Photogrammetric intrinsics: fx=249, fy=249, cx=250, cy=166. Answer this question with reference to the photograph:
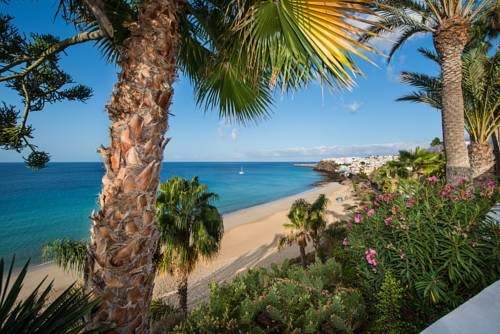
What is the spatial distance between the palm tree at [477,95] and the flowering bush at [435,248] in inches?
332

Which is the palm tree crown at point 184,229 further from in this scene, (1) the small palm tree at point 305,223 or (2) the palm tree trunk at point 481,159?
(2) the palm tree trunk at point 481,159

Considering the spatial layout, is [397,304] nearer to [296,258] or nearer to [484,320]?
[484,320]

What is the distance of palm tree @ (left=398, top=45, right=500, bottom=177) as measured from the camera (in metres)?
9.44

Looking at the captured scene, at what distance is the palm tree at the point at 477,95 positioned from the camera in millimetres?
9438

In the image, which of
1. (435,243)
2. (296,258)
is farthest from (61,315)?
(296,258)

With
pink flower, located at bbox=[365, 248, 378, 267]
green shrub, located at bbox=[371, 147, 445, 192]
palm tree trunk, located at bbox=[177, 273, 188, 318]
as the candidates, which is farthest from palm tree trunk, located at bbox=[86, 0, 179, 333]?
green shrub, located at bbox=[371, 147, 445, 192]

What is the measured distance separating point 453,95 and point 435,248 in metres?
6.44

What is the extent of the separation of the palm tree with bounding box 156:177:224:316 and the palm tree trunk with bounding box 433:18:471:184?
23.6 feet

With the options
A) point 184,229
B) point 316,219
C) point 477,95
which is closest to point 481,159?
point 477,95

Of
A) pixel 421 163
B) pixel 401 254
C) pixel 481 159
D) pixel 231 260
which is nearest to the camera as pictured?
pixel 401 254

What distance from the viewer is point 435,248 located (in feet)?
9.73

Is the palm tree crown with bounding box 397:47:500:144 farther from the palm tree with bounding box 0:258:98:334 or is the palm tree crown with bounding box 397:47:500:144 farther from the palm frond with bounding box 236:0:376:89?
the palm tree with bounding box 0:258:98:334

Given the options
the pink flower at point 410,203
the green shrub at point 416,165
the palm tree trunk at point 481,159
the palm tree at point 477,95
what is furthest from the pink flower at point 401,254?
the green shrub at point 416,165

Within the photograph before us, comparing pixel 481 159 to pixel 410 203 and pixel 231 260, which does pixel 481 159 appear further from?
pixel 231 260
